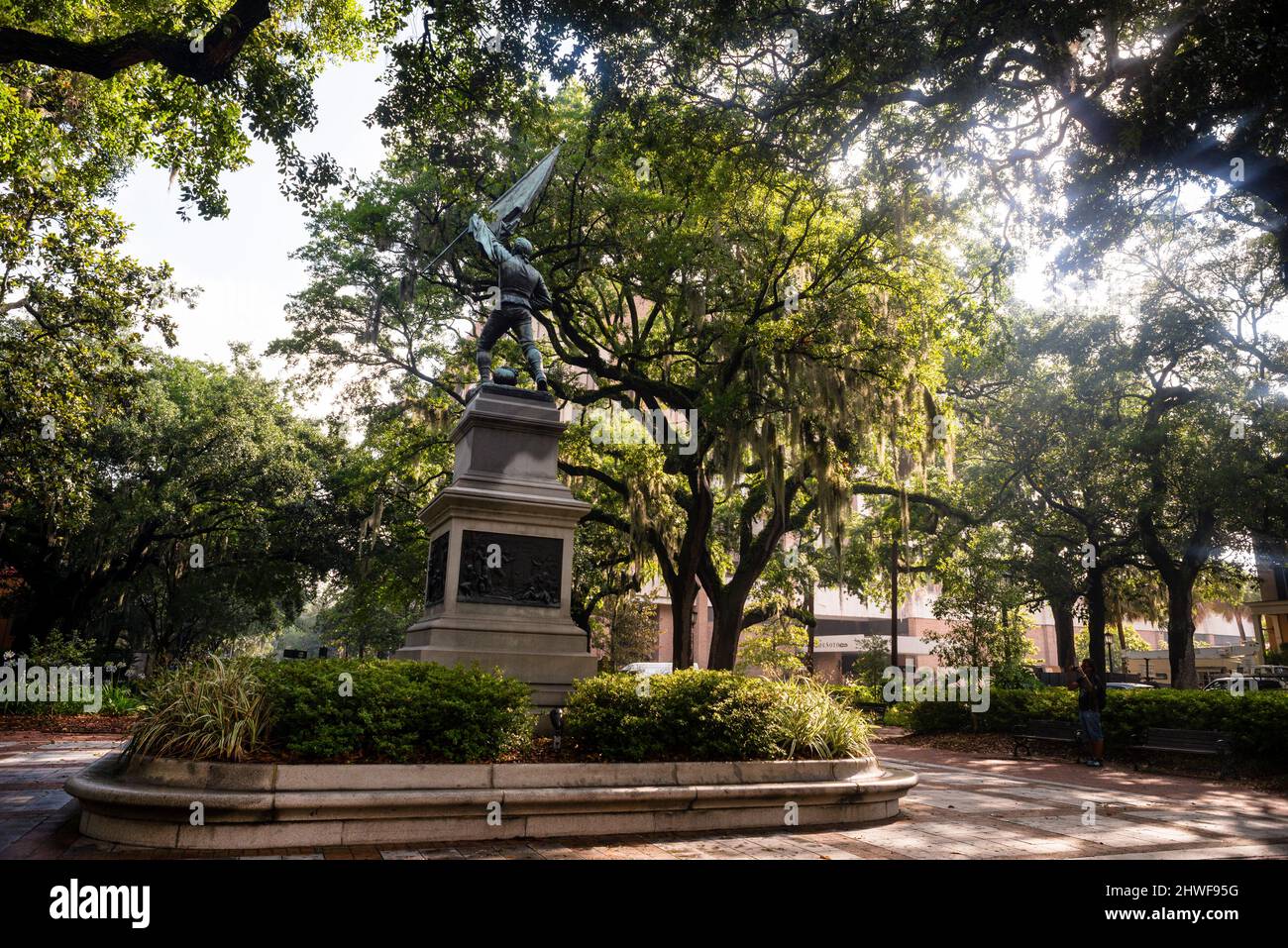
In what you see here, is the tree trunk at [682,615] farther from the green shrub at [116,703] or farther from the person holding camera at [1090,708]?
the green shrub at [116,703]

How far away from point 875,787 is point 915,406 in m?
11.8

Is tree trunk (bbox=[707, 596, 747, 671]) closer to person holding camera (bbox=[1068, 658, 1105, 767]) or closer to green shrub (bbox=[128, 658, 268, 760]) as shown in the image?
person holding camera (bbox=[1068, 658, 1105, 767])

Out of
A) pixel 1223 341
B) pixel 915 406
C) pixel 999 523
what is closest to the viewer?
pixel 915 406

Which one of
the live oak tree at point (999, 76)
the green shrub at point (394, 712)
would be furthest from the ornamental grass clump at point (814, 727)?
the live oak tree at point (999, 76)

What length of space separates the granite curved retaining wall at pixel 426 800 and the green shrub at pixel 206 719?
22cm

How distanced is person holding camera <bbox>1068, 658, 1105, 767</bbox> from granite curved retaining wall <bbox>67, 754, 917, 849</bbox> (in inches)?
432

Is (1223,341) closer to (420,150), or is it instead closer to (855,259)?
(855,259)

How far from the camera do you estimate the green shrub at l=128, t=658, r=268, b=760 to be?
6.45 metres

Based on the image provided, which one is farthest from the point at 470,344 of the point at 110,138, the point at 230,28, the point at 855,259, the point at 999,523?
the point at 999,523

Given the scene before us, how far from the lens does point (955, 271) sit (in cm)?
1886

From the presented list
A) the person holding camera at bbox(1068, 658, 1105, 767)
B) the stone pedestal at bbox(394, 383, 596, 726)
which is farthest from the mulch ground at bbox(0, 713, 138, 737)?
the person holding camera at bbox(1068, 658, 1105, 767)

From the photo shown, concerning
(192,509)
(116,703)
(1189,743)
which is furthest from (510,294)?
(192,509)

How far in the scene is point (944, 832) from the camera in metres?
7.73

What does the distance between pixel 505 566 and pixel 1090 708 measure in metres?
13.6
